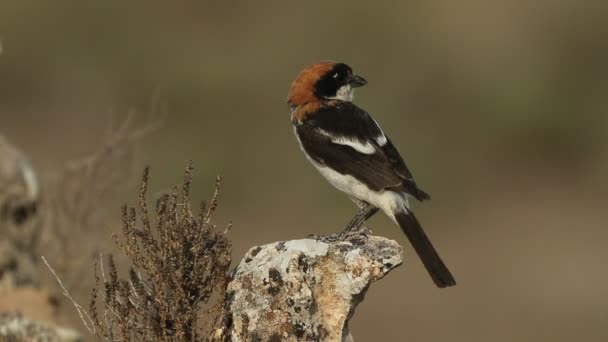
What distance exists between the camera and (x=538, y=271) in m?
17.6

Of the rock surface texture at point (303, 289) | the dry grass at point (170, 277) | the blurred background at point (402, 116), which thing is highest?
the blurred background at point (402, 116)

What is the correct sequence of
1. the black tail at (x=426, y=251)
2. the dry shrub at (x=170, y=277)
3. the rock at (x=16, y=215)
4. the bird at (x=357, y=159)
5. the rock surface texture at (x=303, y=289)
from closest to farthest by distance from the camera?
the rock surface texture at (x=303, y=289)
the dry shrub at (x=170, y=277)
the black tail at (x=426, y=251)
the bird at (x=357, y=159)
the rock at (x=16, y=215)

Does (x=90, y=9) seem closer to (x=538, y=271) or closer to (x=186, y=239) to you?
(x=538, y=271)

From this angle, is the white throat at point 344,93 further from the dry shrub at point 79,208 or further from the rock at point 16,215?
the rock at point 16,215

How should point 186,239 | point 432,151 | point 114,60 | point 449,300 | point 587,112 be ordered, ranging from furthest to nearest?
point 114,60 → point 587,112 → point 432,151 → point 449,300 → point 186,239

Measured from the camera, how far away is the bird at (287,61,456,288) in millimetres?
7605

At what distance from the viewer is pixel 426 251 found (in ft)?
24.6

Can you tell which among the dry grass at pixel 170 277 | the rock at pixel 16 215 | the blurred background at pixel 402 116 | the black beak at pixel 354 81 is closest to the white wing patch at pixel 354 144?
the black beak at pixel 354 81

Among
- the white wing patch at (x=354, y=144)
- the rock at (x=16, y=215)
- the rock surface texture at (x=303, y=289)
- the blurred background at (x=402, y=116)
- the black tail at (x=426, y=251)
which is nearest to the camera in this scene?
the rock surface texture at (x=303, y=289)

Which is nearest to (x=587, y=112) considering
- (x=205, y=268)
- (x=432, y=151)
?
(x=432, y=151)

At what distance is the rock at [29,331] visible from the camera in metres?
7.98

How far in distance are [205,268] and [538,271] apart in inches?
452

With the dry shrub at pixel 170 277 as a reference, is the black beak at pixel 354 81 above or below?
above

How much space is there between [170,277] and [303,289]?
0.57 m
